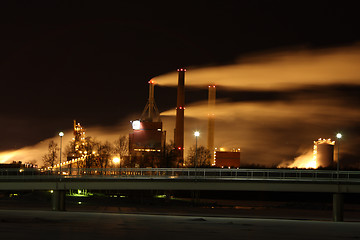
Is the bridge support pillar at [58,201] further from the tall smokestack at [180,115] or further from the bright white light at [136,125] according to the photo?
the bright white light at [136,125]

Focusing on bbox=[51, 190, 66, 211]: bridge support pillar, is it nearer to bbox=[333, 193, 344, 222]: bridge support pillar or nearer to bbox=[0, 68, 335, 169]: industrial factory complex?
bbox=[333, 193, 344, 222]: bridge support pillar

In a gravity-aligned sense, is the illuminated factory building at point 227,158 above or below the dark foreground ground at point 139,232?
above

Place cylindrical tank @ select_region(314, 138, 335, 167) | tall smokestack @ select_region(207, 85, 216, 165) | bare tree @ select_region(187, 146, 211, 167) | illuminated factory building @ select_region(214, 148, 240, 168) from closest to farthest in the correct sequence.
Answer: bare tree @ select_region(187, 146, 211, 167) → cylindrical tank @ select_region(314, 138, 335, 167) → tall smokestack @ select_region(207, 85, 216, 165) → illuminated factory building @ select_region(214, 148, 240, 168)

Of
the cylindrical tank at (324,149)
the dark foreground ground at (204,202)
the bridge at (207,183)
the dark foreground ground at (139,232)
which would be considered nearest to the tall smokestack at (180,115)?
the cylindrical tank at (324,149)

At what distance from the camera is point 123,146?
144 meters

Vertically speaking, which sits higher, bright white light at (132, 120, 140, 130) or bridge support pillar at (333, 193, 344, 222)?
bright white light at (132, 120, 140, 130)

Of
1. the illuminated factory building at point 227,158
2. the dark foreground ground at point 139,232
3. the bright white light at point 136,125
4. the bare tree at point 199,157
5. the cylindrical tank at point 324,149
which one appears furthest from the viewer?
the illuminated factory building at point 227,158

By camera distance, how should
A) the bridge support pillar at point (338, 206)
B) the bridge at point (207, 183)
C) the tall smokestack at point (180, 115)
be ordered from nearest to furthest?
1. the bridge at point (207, 183)
2. the bridge support pillar at point (338, 206)
3. the tall smokestack at point (180, 115)

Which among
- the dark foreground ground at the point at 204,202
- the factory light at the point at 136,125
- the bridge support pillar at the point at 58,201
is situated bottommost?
the dark foreground ground at the point at 204,202

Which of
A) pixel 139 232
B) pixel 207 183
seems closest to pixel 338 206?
pixel 207 183

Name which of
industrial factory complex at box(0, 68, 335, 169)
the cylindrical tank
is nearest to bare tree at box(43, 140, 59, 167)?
industrial factory complex at box(0, 68, 335, 169)

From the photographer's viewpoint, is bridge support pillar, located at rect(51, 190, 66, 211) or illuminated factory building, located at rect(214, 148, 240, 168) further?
illuminated factory building, located at rect(214, 148, 240, 168)

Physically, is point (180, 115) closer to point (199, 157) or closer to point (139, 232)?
point (199, 157)

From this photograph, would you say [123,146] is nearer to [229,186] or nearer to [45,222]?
[229,186]
